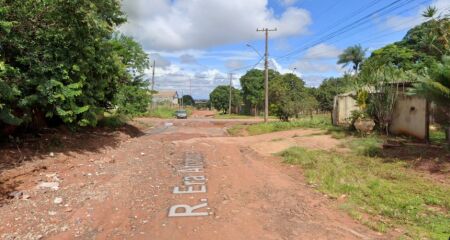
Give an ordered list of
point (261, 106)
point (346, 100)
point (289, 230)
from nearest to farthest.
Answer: point (289, 230), point (346, 100), point (261, 106)

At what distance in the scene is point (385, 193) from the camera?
8.45 meters

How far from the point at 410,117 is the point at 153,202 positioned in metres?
11.6

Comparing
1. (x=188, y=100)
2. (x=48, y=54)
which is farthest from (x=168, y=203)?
(x=188, y=100)

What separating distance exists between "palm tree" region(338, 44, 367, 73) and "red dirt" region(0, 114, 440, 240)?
2100 inches

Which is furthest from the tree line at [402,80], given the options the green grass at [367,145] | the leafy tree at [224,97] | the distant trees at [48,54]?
the leafy tree at [224,97]

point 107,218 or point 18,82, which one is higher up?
point 18,82

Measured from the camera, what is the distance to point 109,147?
15328mm

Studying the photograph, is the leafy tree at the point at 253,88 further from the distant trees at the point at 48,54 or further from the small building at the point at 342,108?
the distant trees at the point at 48,54

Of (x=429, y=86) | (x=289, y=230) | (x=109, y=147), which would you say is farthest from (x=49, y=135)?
(x=429, y=86)

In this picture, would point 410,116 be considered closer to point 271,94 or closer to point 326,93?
point 271,94

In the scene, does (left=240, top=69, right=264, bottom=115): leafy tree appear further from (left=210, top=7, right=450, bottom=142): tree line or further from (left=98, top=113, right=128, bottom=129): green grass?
(left=98, top=113, right=128, bottom=129): green grass

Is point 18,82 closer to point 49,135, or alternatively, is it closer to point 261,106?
point 49,135

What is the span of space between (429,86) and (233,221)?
7.39m

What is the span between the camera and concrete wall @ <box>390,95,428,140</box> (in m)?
14.8
